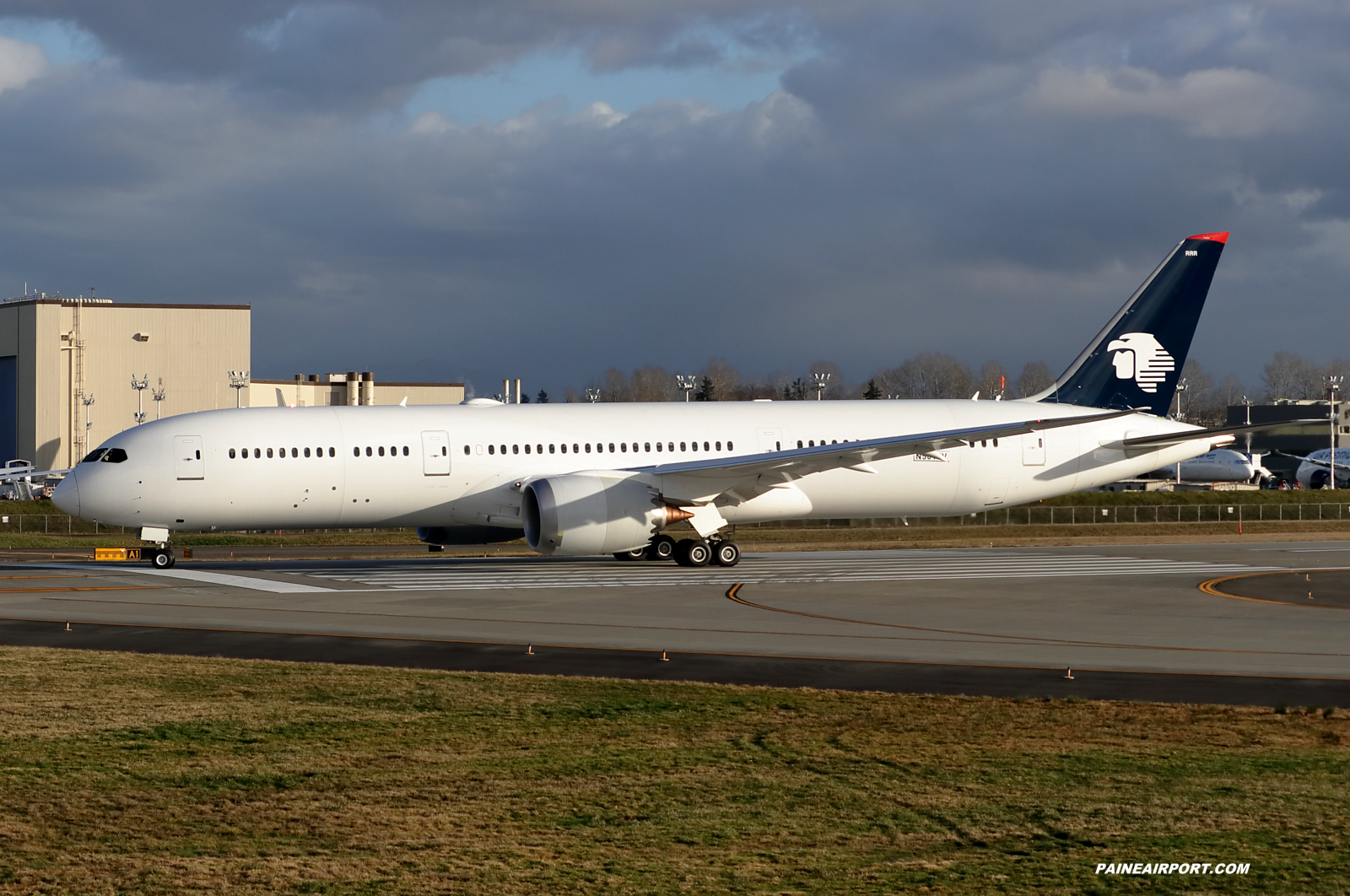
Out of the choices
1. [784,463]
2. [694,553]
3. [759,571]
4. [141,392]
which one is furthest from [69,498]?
[141,392]

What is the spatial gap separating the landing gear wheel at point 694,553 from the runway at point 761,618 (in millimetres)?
1081

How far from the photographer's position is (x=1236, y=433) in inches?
1425

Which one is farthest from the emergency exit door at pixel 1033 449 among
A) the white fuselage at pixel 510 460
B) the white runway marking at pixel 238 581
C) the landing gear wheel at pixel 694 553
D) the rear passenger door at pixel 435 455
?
the white runway marking at pixel 238 581

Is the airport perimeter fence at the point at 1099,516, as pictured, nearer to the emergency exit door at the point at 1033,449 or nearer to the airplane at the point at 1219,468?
the emergency exit door at the point at 1033,449

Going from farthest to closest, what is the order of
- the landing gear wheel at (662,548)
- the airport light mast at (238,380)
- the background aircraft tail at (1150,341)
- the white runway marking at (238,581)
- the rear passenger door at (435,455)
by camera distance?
the airport light mast at (238,380) → the background aircraft tail at (1150,341) → the landing gear wheel at (662,548) → the rear passenger door at (435,455) → the white runway marking at (238,581)

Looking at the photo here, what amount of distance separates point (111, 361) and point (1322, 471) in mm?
98106

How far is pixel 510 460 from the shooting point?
3456 cm

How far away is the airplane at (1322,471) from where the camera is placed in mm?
106312

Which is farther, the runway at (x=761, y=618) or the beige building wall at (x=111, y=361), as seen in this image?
the beige building wall at (x=111, y=361)

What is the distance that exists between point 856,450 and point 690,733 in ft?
66.0

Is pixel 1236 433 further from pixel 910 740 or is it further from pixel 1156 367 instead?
pixel 910 740

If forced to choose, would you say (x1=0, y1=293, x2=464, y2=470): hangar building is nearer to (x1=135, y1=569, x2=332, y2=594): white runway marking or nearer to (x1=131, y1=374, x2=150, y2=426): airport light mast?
(x1=131, y1=374, x2=150, y2=426): airport light mast

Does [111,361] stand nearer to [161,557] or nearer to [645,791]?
[161,557]
